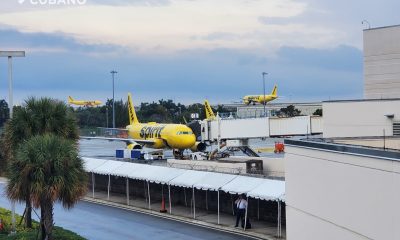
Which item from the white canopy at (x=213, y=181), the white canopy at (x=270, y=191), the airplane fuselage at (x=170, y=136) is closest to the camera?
the white canopy at (x=270, y=191)

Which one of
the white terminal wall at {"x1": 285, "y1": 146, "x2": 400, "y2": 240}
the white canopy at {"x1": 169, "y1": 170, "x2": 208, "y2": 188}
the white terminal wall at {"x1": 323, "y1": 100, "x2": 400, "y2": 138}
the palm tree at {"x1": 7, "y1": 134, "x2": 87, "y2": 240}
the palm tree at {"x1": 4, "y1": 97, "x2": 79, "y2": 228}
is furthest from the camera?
the white canopy at {"x1": 169, "y1": 170, "x2": 208, "y2": 188}


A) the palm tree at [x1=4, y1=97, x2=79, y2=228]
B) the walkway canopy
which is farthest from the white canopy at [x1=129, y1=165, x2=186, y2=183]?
the palm tree at [x1=4, y1=97, x2=79, y2=228]

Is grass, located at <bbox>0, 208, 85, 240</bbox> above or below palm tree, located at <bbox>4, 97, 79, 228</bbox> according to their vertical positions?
below

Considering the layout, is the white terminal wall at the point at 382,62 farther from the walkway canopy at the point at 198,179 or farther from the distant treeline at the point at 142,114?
the distant treeline at the point at 142,114

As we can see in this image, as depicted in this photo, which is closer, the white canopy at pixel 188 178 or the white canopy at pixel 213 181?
the white canopy at pixel 213 181

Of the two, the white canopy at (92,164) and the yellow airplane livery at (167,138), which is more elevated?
the yellow airplane livery at (167,138)

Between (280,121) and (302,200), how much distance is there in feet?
72.5

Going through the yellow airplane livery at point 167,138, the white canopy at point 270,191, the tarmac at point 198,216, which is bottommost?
the tarmac at point 198,216

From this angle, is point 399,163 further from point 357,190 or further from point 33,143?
point 33,143

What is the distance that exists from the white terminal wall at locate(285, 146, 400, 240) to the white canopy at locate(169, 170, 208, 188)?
44.4ft

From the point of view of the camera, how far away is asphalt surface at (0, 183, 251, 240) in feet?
100

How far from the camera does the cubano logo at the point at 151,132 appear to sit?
6581 cm

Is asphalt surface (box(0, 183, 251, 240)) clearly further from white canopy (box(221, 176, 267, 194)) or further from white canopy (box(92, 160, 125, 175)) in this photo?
white canopy (box(92, 160, 125, 175))

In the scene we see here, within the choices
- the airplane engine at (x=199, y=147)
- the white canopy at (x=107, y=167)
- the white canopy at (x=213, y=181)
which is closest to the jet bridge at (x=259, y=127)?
the white canopy at (x=213, y=181)
